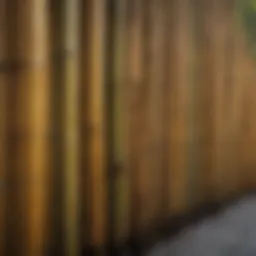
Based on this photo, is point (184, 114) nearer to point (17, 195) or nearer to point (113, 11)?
point (113, 11)

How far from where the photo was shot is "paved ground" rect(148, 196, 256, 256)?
135cm

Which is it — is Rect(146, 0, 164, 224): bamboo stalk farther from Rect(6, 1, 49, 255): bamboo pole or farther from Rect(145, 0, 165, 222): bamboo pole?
Rect(6, 1, 49, 255): bamboo pole

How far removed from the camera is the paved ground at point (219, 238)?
4.43ft

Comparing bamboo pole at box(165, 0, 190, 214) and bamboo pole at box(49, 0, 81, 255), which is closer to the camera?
bamboo pole at box(49, 0, 81, 255)

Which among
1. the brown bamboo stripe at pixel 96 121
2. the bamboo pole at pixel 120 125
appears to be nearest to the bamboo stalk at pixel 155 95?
the bamboo pole at pixel 120 125

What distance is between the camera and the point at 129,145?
5.12 ft

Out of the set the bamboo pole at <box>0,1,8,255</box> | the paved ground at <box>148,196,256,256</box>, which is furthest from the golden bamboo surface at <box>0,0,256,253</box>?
the paved ground at <box>148,196,256,256</box>

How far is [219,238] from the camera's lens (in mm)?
1420

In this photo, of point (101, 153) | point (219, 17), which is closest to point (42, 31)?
point (101, 153)

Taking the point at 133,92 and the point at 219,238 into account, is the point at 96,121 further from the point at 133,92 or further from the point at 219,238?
the point at 219,238

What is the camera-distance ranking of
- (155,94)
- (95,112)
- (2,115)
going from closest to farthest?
(2,115) < (95,112) < (155,94)

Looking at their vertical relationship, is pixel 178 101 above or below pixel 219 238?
above

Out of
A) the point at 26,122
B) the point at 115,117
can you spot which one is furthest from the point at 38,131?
the point at 115,117

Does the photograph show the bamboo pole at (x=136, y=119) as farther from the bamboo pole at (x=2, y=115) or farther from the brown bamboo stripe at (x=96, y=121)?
the bamboo pole at (x=2, y=115)
